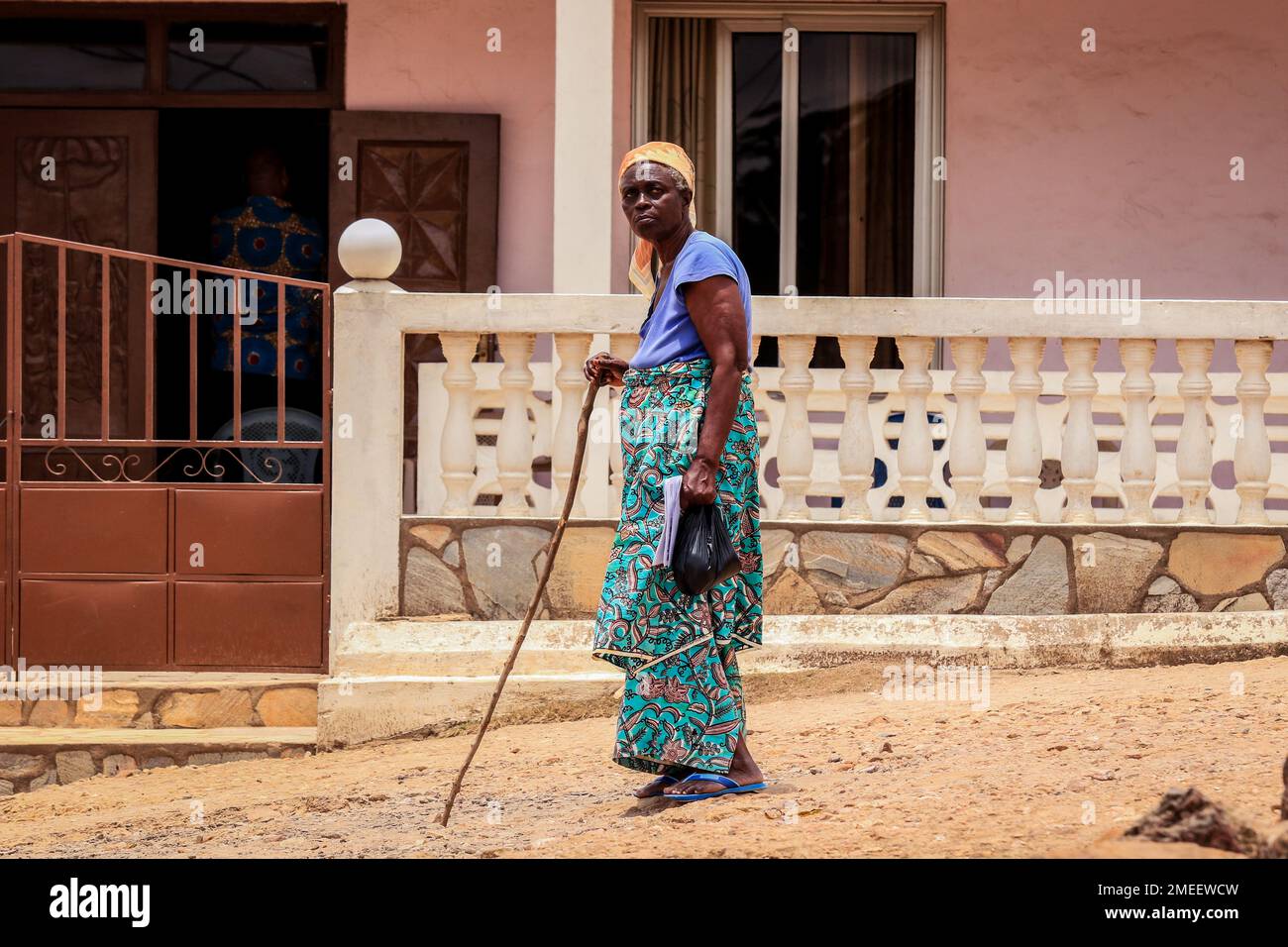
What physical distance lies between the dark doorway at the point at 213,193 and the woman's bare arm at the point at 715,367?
6.00 metres

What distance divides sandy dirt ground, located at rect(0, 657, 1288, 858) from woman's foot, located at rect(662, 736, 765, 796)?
0.05 m

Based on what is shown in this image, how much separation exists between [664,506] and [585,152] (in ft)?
9.06

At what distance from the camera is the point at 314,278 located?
29.8ft

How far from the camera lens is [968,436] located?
229 inches

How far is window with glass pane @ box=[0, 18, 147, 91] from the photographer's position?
8.31 meters

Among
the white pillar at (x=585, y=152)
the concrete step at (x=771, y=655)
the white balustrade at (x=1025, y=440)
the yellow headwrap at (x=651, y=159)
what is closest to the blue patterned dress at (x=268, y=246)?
the white pillar at (x=585, y=152)

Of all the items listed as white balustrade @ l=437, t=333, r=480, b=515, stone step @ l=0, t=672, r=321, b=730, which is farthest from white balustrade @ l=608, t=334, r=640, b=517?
stone step @ l=0, t=672, r=321, b=730

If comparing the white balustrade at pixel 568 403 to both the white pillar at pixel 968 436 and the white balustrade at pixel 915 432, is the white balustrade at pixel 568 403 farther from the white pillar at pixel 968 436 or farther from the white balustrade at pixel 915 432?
the white pillar at pixel 968 436

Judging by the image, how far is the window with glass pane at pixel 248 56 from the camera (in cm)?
834

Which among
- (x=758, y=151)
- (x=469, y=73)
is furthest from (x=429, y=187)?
(x=758, y=151)

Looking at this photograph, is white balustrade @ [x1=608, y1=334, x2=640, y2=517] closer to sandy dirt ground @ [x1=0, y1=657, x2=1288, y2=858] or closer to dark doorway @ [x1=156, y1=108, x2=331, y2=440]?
sandy dirt ground @ [x1=0, y1=657, x2=1288, y2=858]

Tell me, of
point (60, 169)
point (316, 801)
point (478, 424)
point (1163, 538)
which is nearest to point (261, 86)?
point (60, 169)

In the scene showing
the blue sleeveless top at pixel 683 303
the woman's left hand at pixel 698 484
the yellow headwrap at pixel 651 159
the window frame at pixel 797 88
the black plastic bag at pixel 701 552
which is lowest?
the black plastic bag at pixel 701 552

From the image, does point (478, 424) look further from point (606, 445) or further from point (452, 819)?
point (452, 819)
